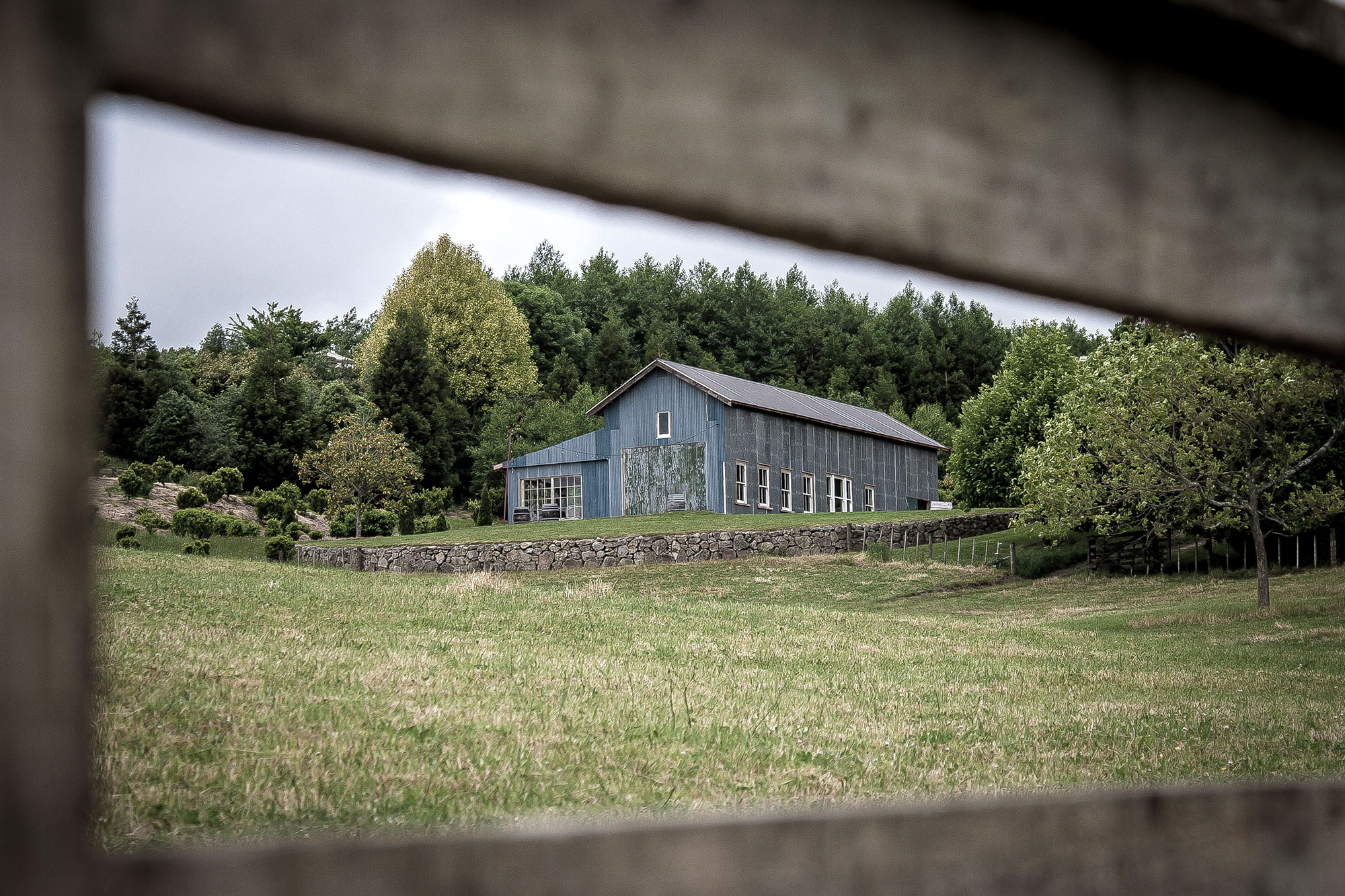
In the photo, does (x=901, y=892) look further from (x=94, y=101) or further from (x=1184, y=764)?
(x=1184, y=764)

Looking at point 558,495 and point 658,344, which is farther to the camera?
point 658,344

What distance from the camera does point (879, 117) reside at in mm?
1191

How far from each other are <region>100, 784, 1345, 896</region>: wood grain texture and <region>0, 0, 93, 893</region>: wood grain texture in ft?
0.25

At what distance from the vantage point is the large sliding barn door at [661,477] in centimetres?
3828

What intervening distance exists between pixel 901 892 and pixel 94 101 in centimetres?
112

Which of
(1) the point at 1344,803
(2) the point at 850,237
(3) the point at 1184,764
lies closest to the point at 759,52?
(2) the point at 850,237

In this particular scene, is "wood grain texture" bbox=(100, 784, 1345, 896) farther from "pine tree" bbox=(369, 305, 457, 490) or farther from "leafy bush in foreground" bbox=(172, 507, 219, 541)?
"pine tree" bbox=(369, 305, 457, 490)

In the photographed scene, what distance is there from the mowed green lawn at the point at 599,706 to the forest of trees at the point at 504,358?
3176 cm

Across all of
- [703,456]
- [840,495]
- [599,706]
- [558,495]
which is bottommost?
[599,706]

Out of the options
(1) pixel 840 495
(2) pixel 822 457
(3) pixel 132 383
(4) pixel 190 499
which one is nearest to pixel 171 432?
(3) pixel 132 383

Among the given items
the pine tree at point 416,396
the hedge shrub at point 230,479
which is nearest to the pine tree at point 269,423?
the pine tree at point 416,396

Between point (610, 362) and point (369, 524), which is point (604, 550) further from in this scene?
point (610, 362)

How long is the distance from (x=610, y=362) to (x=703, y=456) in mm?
32065

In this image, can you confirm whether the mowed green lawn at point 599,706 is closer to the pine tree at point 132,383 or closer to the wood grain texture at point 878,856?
the wood grain texture at point 878,856
